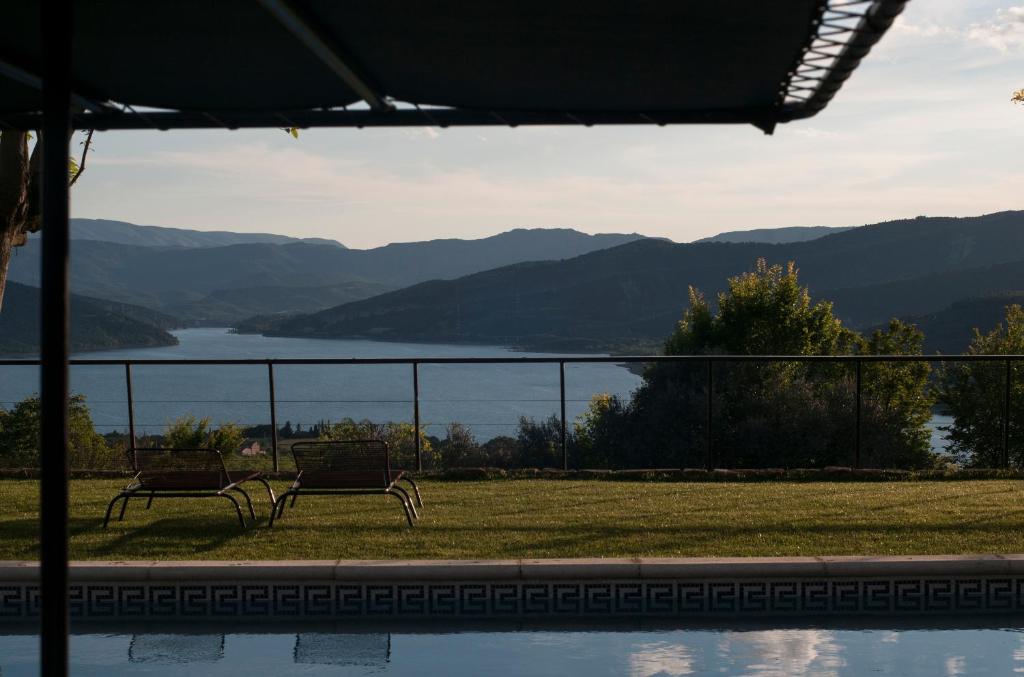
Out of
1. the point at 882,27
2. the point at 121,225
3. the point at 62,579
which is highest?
the point at 121,225

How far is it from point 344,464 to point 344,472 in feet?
0.43

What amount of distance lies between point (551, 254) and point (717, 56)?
8604 centimetres

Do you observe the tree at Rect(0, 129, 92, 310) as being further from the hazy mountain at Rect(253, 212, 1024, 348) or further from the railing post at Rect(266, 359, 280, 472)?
the hazy mountain at Rect(253, 212, 1024, 348)

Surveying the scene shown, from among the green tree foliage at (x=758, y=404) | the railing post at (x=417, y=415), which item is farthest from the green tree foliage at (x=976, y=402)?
the railing post at (x=417, y=415)

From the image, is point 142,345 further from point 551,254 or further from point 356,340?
point 551,254

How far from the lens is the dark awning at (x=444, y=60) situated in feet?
9.89

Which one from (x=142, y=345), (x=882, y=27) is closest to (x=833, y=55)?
(x=882, y=27)

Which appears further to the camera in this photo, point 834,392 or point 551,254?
point 551,254

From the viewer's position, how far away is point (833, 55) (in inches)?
121

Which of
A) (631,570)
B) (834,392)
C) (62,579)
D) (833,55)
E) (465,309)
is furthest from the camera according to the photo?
(465,309)

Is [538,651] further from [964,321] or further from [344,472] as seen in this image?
[964,321]

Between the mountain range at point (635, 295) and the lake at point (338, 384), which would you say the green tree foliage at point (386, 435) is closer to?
the lake at point (338, 384)

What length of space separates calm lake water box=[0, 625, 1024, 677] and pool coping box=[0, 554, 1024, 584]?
26 cm

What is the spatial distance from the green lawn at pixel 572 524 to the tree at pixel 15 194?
2.01 meters
